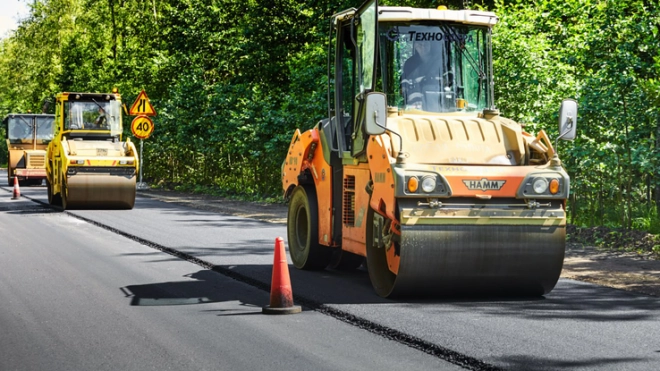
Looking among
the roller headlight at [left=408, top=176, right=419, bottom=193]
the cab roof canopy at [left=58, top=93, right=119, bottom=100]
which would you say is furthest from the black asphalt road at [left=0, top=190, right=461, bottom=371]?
the cab roof canopy at [left=58, top=93, right=119, bottom=100]

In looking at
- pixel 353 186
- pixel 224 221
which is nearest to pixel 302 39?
pixel 224 221

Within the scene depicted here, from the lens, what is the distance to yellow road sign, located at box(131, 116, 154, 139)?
32156 millimetres

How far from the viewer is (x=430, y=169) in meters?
9.45

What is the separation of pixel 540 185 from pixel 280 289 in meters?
2.65

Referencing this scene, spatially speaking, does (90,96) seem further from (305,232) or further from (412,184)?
(412,184)

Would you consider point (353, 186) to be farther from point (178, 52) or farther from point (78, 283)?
point (178, 52)

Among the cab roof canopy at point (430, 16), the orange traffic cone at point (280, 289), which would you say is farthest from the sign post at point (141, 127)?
the orange traffic cone at point (280, 289)

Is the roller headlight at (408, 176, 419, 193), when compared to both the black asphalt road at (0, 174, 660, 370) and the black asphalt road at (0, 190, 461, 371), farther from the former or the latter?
the black asphalt road at (0, 190, 461, 371)

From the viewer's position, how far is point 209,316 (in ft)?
29.4

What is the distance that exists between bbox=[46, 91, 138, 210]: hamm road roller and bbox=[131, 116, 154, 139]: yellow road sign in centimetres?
508

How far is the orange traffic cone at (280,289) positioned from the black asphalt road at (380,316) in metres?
0.18

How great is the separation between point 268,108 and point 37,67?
44295mm

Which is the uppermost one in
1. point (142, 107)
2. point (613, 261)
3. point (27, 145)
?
point (142, 107)

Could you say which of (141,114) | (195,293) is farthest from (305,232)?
(141,114)
